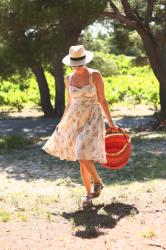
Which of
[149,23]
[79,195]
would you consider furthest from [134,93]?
[79,195]

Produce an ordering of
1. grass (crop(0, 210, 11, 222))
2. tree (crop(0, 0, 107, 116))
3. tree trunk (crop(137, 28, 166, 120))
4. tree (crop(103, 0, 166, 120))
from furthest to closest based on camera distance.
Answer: tree trunk (crop(137, 28, 166, 120))
tree (crop(103, 0, 166, 120))
tree (crop(0, 0, 107, 116))
grass (crop(0, 210, 11, 222))

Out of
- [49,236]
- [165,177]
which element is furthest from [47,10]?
[49,236]

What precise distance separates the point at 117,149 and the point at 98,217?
3.54 ft

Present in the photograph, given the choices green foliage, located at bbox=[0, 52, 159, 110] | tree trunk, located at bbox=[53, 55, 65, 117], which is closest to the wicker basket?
tree trunk, located at bbox=[53, 55, 65, 117]

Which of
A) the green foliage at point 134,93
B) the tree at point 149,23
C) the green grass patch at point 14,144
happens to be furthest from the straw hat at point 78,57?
the green foliage at point 134,93

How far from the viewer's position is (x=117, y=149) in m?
6.02

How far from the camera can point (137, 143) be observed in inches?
425

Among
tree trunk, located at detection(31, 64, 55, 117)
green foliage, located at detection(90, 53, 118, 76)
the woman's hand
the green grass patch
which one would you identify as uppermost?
the woman's hand

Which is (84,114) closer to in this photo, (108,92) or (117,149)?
(117,149)

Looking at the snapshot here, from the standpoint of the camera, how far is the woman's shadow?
4715 millimetres

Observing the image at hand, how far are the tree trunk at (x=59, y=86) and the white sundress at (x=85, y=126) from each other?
12.7 metres

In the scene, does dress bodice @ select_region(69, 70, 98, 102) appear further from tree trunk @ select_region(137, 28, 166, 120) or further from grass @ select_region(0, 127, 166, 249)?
tree trunk @ select_region(137, 28, 166, 120)

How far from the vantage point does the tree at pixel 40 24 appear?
1030 centimetres

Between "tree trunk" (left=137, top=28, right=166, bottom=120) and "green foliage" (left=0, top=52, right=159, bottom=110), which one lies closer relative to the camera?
"tree trunk" (left=137, top=28, right=166, bottom=120)
